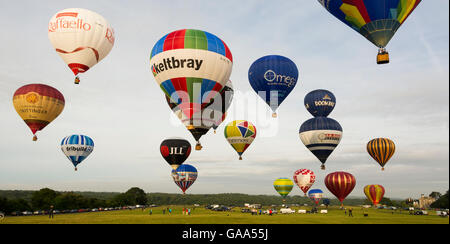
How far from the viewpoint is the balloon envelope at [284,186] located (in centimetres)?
6256

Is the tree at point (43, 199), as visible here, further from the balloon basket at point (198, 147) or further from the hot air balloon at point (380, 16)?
the hot air balloon at point (380, 16)

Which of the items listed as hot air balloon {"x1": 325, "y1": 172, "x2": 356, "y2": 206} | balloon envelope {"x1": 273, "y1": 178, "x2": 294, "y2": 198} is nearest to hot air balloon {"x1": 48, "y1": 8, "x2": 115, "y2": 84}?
hot air balloon {"x1": 325, "y1": 172, "x2": 356, "y2": 206}

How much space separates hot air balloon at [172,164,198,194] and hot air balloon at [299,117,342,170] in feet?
71.8

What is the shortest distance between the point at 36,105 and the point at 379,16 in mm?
32192

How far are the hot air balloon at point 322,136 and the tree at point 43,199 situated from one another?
167 ft

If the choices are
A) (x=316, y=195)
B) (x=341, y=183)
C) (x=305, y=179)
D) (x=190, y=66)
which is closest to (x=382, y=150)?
(x=341, y=183)

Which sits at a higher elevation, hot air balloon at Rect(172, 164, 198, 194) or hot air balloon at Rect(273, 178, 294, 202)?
hot air balloon at Rect(172, 164, 198, 194)

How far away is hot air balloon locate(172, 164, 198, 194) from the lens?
57750 mm

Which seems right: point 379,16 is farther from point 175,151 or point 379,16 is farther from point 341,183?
point 175,151

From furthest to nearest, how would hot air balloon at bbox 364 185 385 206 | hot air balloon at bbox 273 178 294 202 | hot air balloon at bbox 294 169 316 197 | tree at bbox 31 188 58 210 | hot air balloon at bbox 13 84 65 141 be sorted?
tree at bbox 31 188 58 210, hot air balloon at bbox 273 178 294 202, hot air balloon at bbox 294 169 316 197, hot air balloon at bbox 364 185 385 206, hot air balloon at bbox 13 84 65 141

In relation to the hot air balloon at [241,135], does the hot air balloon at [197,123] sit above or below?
below

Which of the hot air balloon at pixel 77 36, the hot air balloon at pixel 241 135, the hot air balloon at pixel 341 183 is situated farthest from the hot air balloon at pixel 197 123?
the hot air balloon at pixel 341 183

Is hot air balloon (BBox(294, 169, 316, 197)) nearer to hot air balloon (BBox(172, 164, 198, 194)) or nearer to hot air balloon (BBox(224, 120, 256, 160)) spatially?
hot air balloon (BBox(172, 164, 198, 194))

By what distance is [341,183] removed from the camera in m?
51.6
